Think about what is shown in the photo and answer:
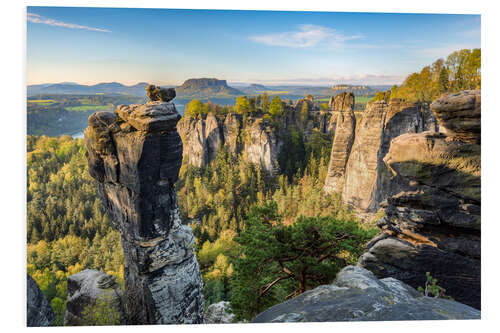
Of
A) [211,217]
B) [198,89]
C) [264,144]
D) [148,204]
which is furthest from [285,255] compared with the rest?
[264,144]

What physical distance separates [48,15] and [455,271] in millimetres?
7358

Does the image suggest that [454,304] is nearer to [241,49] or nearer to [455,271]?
[455,271]

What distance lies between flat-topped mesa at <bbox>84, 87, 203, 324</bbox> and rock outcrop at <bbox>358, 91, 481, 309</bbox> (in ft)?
10.6

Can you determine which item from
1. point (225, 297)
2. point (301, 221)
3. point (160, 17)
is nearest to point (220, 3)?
point (160, 17)

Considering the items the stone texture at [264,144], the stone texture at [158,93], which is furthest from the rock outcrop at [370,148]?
the stone texture at [158,93]

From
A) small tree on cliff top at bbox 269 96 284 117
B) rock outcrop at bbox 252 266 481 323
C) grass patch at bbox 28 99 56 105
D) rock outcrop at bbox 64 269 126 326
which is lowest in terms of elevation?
rock outcrop at bbox 64 269 126 326

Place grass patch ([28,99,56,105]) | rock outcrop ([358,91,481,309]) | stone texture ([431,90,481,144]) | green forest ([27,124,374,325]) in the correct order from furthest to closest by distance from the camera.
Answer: green forest ([27,124,374,325]), grass patch ([28,99,56,105]), rock outcrop ([358,91,481,309]), stone texture ([431,90,481,144])

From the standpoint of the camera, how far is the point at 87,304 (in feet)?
18.5

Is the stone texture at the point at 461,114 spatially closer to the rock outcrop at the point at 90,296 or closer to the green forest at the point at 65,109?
the green forest at the point at 65,109

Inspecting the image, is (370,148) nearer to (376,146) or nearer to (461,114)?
(376,146)

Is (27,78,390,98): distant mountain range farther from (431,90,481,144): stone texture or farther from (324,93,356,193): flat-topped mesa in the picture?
(324,93,356,193): flat-topped mesa

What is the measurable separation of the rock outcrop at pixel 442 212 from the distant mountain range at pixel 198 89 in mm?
3226

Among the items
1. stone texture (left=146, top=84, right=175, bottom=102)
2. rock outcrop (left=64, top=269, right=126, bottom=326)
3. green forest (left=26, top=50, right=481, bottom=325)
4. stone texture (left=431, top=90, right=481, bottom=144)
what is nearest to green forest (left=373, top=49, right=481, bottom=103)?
green forest (left=26, top=50, right=481, bottom=325)

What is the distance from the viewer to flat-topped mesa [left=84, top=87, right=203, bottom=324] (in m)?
4.34
